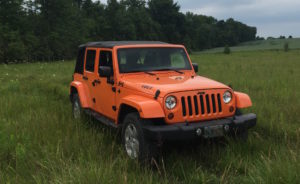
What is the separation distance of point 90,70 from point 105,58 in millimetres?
751

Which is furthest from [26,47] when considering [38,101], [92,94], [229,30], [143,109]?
[229,30]

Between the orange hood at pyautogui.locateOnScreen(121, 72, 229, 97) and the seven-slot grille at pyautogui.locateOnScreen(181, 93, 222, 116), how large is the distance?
131mm

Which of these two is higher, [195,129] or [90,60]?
[90,60]

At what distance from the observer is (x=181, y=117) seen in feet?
14.7

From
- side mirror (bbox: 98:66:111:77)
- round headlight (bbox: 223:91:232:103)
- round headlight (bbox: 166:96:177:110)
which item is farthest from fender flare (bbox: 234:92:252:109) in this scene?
side mirror (bbox: 98:66:111:77)

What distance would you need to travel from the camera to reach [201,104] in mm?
4590

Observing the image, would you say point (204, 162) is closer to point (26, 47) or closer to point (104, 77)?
point (104, 77)

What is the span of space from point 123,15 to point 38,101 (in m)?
61.5

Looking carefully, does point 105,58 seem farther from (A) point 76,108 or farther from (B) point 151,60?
(A) point 76,108

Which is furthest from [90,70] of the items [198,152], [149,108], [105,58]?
[198,152]

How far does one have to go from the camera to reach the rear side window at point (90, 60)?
6704mm

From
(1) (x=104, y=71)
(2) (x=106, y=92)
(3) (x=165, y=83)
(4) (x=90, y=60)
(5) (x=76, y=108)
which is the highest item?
(4) (x=90, y=60)

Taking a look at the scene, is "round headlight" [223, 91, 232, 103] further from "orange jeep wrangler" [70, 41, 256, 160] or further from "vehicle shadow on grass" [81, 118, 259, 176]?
"vehicle shadow on grass" [81, 118, 259, 176]

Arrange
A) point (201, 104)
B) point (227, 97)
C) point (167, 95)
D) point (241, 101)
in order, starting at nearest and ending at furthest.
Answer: point (167, 95) < point (201, 104) < point (227, 97) < point (241, 101)
